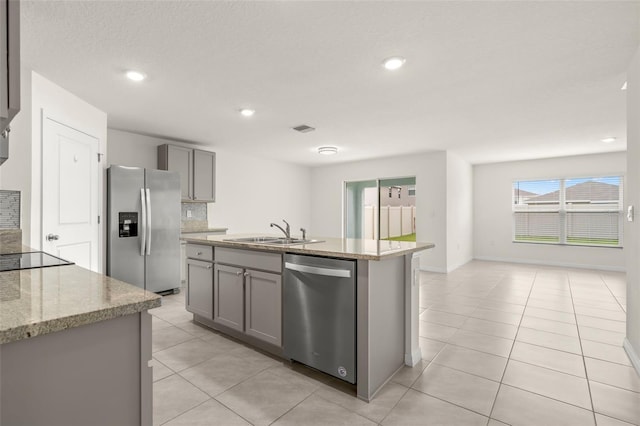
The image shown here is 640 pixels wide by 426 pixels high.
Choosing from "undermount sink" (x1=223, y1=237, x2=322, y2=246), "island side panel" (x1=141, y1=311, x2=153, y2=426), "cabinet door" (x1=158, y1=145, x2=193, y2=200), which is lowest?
"island side panel" (x1=141, y1=311, x2=153, y2=426)

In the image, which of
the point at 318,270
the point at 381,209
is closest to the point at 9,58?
the point at 318,270

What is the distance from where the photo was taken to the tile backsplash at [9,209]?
2516 millimetres

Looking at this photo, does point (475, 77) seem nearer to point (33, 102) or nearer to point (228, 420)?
point (228, 420)

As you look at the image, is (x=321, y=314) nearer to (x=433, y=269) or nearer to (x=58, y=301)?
(x=58, y=301)

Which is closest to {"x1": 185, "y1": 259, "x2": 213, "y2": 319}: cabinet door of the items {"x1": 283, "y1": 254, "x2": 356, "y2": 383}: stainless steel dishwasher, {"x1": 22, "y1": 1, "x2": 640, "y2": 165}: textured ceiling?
{"x1": 283, "y1": 254, "x2": 356, "y2": 383}: stainless steel dishwasher

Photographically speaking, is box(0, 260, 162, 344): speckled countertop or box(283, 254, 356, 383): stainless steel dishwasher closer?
box(0, 260, 162, 344): speckled countertop

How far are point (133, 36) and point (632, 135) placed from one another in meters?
3.88

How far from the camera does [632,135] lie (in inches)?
101

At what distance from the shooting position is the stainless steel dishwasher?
202cm

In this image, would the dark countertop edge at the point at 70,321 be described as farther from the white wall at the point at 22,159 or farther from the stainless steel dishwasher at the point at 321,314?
the white wall at the point at 22,159

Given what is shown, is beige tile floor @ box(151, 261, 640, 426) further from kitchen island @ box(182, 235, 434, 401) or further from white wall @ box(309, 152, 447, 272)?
white wall @ box(309, 152, 447, 272)

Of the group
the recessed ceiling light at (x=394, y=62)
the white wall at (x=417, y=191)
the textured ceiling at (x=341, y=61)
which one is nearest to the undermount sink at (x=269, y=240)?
the textured ceiling at (x=341, y=61)

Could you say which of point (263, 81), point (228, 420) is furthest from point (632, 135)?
point (228, 420)

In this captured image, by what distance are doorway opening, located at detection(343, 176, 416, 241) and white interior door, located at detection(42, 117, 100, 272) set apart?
5.16m
